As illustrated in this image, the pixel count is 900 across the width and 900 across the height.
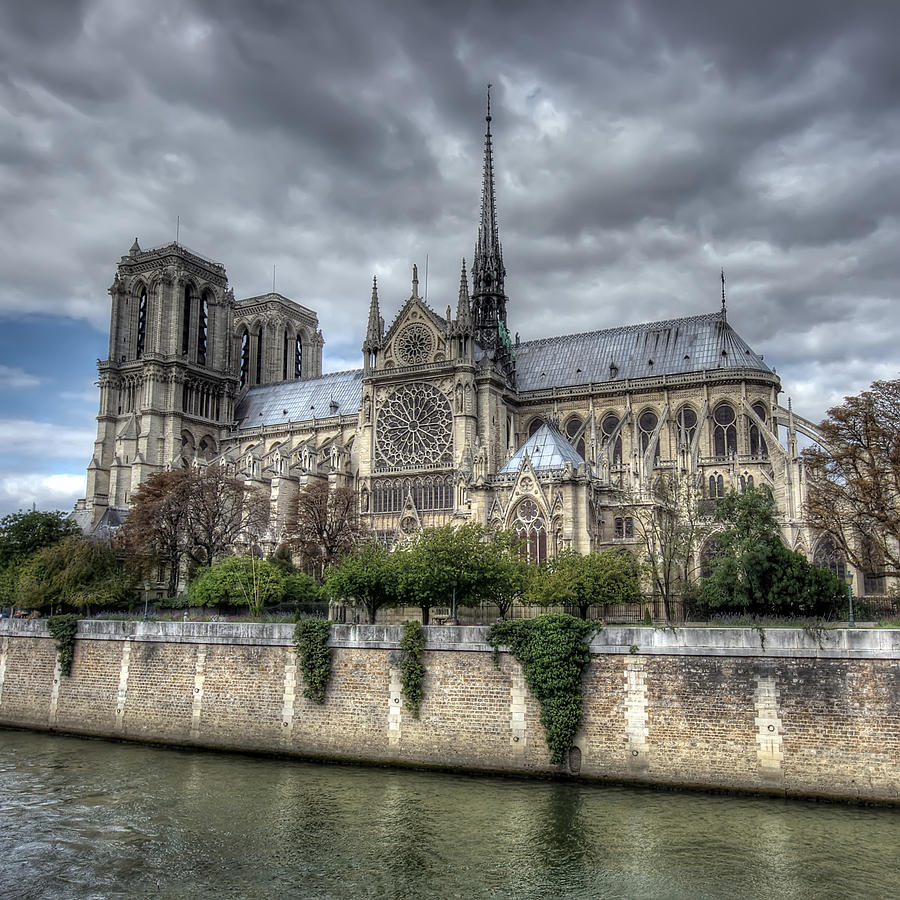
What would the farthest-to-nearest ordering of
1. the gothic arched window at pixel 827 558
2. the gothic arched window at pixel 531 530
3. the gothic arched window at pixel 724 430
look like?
the gothic arched window at pixel 724 430 < the gothic arched window at pixel 827 558 < the gothic arched window at pixel 531 530

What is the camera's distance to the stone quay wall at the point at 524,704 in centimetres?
2516

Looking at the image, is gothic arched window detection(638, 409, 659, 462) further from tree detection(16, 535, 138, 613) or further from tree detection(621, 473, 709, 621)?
tree detection(16, 535, 138, 613)

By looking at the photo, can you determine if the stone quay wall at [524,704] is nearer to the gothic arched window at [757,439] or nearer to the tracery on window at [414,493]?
the tracery on window at [414,493]

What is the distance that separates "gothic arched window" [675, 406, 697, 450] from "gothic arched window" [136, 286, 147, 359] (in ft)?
156

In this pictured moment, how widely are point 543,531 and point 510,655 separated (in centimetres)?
1845

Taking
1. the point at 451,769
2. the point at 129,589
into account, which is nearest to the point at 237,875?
the point at 451,769

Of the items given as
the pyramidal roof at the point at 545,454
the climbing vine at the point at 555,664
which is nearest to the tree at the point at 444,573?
the climbing vine at the point at 555,664

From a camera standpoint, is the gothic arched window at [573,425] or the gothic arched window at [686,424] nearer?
the gothic arched window at [686,424]

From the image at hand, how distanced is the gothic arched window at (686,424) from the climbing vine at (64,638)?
38136 millimetres

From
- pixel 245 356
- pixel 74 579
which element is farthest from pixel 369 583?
pixel 245 356

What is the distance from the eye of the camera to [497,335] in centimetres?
7188

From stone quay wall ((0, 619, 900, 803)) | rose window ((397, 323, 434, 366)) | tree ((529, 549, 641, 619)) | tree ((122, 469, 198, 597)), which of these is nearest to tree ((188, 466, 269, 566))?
tree ((122, 469, 198, 597))

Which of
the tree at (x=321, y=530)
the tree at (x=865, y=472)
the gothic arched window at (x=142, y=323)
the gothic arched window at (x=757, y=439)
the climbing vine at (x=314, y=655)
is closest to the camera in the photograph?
the climbing vine at (x=314, y=655)

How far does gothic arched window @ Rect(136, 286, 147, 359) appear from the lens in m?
85.4
